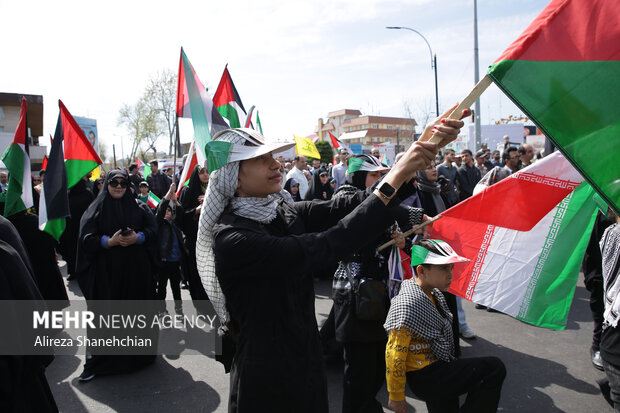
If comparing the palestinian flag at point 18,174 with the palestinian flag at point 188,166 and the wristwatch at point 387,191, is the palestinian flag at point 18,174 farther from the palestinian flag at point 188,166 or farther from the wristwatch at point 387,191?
the wristwatch at point 387,191

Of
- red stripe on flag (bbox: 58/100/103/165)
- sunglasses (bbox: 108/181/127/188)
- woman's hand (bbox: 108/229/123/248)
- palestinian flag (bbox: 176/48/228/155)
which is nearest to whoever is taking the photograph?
woman's hand (bbox: 108/229/123/248)

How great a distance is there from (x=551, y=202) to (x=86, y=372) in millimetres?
4539

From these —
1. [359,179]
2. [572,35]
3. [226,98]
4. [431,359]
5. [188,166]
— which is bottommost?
[431,359]

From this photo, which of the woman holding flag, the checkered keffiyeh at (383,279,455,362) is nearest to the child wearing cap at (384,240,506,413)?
the checkered keffiyeh at (383,279,455,362)

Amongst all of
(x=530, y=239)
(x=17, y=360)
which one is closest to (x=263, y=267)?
(x=17, y=360)

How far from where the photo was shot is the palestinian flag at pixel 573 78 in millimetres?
1690

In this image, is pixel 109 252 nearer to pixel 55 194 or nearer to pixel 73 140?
pixel 55 194

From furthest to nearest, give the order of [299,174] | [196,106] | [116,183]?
[299,174] < [196,106] < [116,183]

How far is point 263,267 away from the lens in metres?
1.67

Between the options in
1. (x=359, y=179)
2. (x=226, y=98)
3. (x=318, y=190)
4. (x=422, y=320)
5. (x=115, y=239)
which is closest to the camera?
(x=422, y=320)

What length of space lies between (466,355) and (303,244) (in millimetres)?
3701

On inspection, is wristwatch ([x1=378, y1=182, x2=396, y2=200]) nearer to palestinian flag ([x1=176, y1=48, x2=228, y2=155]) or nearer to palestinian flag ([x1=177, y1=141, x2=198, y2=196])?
palestinian flag ([x1=176, y1=48, x2=228, y2=155])

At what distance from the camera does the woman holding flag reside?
1.63 m

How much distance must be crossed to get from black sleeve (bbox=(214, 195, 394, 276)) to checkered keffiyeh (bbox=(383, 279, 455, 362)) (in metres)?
1.28
